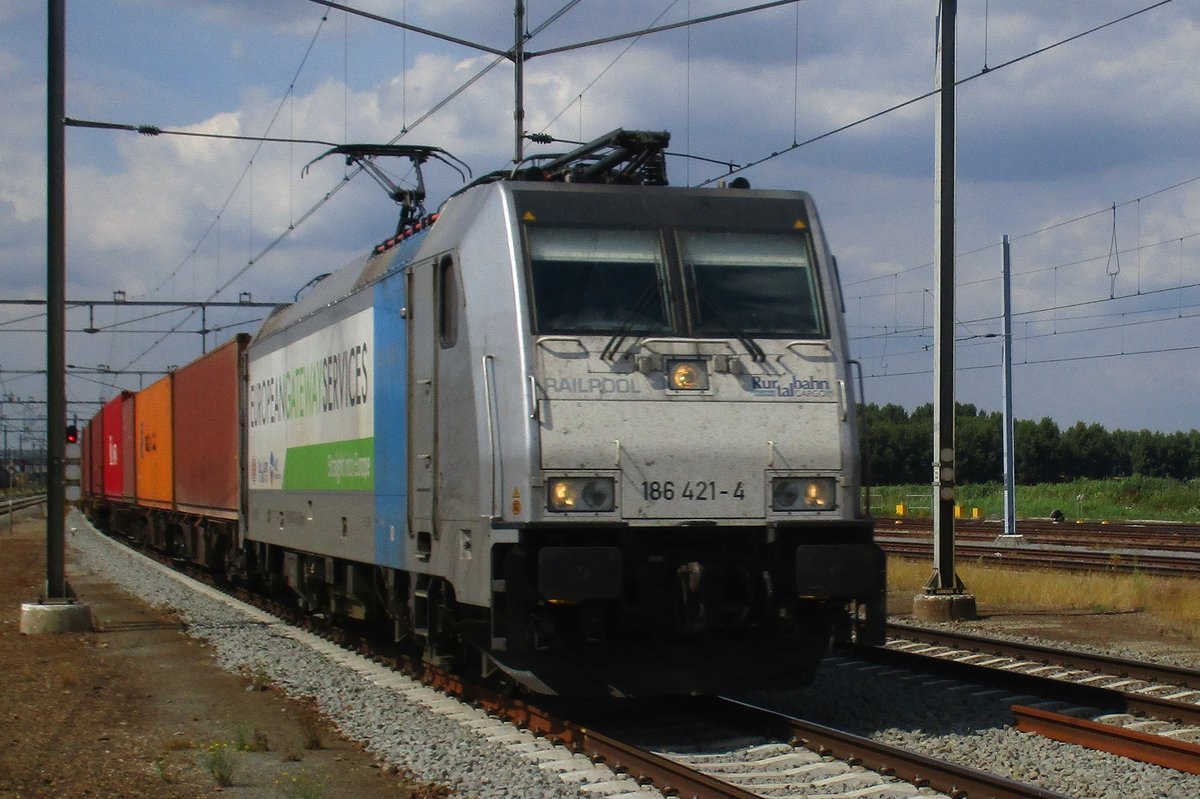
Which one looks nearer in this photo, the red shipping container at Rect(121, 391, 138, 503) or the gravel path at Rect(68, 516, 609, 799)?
the gravel path at Rect(68, 516, 609, 799)

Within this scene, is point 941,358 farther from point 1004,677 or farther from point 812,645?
point 812,645

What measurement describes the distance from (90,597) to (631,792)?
50.4 ft

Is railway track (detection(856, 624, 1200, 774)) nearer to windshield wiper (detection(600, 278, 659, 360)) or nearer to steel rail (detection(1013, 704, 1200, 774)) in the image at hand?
steel rail (detection(1013, 704, 1200, 774))

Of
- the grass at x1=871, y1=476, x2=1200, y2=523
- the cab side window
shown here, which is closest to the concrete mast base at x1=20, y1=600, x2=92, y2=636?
the cab side window

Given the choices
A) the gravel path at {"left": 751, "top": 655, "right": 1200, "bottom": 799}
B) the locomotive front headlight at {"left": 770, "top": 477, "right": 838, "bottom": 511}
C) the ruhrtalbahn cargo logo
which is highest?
the ruhrtalbahn cargo logo

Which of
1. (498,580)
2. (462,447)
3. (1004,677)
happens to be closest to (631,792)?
(498,580)

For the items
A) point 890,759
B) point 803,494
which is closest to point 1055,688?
point 803,494

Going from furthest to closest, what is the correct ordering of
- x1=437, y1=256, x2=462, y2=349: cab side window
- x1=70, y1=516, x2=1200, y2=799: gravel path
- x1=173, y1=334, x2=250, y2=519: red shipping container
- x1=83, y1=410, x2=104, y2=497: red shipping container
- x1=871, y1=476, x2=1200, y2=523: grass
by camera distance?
x1=871, y1=476, x2=1200, y2=523: grass
x1=83, y1=410, x2=104, y2=497: red shipping container
x1=173, y1=334, x2=250, y2=519: red shipping container
x1=437, y1=256, x2=462, y2=349: cab side window
x1=70, y1=516, x2=1200, y2=799: gravel path

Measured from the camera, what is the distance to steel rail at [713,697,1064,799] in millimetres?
6922

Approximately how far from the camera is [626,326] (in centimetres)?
911

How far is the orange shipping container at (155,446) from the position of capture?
88.3ft

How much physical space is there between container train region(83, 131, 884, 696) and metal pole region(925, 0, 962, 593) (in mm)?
6927

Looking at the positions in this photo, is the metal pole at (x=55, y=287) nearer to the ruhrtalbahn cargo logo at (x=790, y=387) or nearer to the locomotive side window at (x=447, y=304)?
the locomotive side window at (x=447, y=304)

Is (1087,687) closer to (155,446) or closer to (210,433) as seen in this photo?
(210,433)
